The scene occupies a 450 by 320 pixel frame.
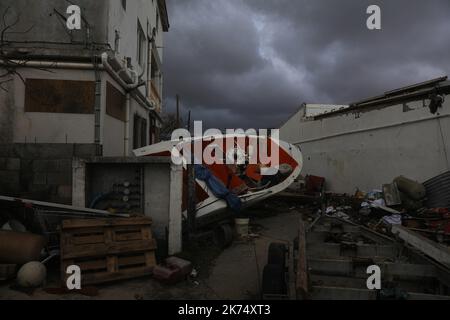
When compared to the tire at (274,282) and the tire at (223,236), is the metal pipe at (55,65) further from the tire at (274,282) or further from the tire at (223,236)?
the tire at (274,282)

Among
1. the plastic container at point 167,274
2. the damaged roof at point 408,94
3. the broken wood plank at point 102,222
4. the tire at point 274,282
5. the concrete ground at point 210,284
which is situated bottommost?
the concrete ground at point 210,284

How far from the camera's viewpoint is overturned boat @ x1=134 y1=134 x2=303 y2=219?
7793 mm

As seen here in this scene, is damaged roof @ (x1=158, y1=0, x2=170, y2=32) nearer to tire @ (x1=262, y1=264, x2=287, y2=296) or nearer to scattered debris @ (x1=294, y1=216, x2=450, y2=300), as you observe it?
scattered debris @ (x1=294, y1=216, x2=450, y2=300)

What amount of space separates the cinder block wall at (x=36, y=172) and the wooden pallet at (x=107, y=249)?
1.94 m

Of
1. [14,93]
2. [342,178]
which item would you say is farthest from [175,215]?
[342,178]

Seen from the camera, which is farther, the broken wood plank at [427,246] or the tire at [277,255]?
the tire at [277,255]

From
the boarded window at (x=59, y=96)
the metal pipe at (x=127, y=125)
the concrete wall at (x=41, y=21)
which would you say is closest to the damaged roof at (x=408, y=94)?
the metal pipe at (x=127, y=125)

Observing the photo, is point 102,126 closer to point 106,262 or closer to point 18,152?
point 18,152

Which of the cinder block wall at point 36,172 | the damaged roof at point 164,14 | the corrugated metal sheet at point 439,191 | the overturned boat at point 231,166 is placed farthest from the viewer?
the damaged roof at point 164,14

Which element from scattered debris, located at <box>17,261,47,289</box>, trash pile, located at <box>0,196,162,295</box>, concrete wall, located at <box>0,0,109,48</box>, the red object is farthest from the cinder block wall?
the red object

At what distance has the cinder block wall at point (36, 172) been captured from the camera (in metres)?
7.03

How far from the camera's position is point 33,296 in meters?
4.60

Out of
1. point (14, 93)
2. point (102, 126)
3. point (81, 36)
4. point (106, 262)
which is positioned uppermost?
point (81, 36)
